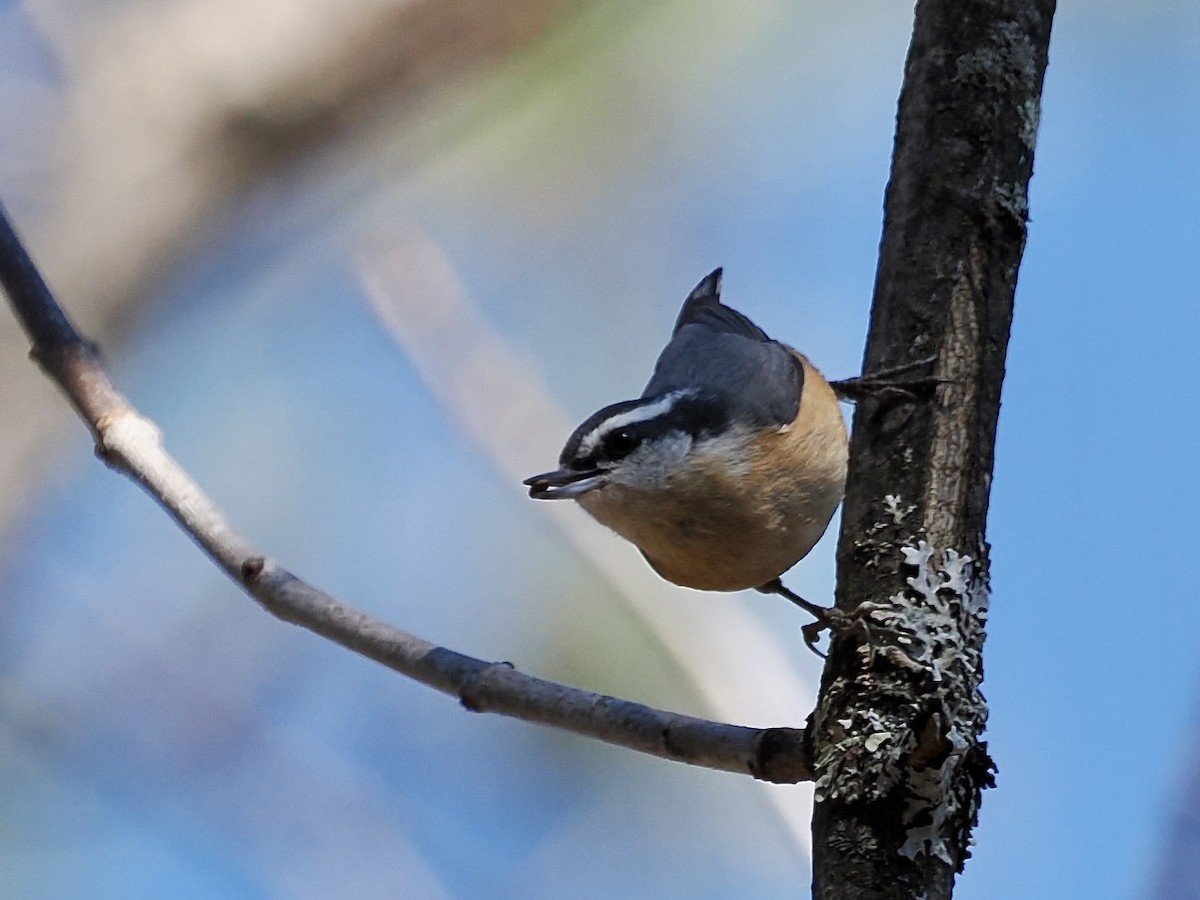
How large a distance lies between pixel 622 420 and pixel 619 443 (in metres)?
0.05

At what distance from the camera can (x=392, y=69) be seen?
307 cm

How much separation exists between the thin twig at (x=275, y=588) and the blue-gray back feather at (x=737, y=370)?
0.90 metres

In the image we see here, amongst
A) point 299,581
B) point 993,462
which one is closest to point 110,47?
point 299,581

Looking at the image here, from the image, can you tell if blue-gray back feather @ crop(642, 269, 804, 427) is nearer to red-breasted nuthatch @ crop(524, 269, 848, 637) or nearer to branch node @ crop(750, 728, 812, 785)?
red-breasted nuthatch @ crop(524, 269, 848, 637)

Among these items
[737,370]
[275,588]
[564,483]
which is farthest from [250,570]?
[737,370]

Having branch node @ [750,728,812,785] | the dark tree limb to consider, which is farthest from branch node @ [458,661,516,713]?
the dark tree limb

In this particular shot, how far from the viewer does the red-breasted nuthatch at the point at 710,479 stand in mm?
2543

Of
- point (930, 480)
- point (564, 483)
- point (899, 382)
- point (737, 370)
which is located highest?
point (737, 370)

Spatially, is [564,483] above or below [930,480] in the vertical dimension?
above

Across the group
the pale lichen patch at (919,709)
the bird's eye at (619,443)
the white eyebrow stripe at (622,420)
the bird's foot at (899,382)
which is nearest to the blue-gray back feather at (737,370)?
the white eyebrow stripe at (622,420)

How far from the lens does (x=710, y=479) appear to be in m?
2.56

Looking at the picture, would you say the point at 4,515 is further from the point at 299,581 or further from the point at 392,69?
the point at 392,69

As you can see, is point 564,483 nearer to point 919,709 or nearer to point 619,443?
point 619,443

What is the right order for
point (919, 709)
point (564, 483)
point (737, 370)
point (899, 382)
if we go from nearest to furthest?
point (919, 709), point (899, 382), point (564, 483), point (737, 370)
